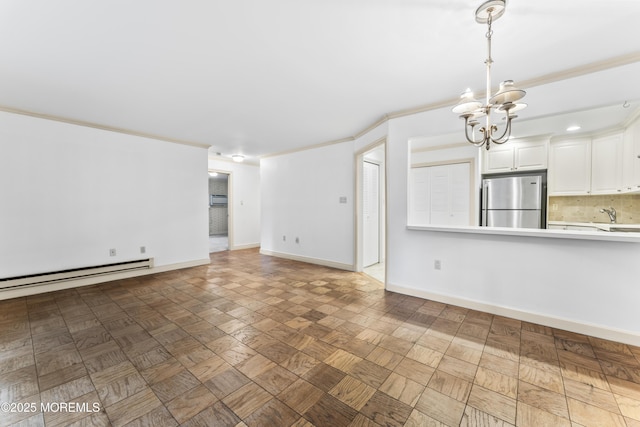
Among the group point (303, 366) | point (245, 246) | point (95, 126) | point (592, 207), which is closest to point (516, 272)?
point (303, 366)

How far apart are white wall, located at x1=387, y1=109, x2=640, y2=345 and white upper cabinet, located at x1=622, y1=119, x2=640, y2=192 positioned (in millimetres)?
1942

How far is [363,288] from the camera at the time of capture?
142 inches

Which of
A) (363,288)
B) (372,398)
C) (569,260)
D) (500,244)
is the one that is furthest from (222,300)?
(569,260)

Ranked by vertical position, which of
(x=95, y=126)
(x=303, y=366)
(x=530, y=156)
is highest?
(x=95, y=126)

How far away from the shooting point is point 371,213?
4980mm

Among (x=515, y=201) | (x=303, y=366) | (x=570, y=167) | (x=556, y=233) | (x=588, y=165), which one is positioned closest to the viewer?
(x=303, y=366)

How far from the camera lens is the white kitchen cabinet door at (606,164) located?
3.57 meters

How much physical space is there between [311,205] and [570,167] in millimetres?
4481

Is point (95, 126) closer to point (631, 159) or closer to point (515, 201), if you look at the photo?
point (515, 201)

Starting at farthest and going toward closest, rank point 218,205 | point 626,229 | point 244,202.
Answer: point 218,205, point 244,202, point 626,229

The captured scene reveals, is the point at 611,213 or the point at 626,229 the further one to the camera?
the point at 611,213

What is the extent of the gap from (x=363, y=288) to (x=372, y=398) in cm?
209

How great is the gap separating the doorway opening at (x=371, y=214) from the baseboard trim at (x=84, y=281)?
339 cm

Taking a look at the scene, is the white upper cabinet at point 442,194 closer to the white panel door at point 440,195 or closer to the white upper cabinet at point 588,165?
the white panel door at point 440,195
